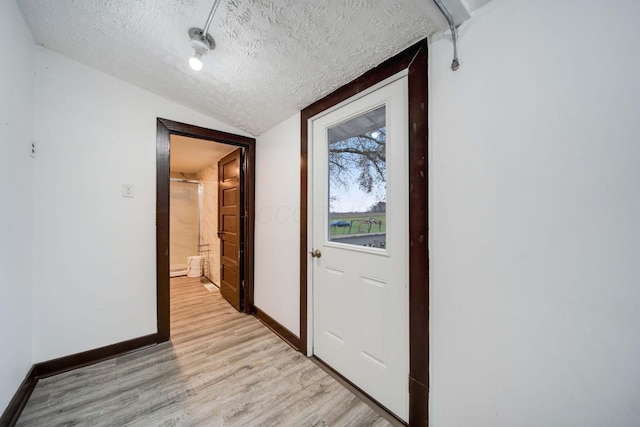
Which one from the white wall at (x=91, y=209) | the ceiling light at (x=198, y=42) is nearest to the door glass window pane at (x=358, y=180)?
the ceiling light at (x=198, y=42)

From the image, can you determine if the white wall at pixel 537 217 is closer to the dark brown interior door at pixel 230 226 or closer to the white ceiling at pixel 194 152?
the dark brown interior door at pixel 230 226

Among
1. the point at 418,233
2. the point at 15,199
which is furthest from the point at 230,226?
the point at 418,233

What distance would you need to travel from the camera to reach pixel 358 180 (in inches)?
64.9

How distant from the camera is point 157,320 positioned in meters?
2.18

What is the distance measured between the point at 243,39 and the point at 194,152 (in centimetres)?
247

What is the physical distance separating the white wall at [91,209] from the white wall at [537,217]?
2.38m

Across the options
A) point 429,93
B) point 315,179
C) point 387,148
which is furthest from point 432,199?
point 315,179

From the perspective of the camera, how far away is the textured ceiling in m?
1.17

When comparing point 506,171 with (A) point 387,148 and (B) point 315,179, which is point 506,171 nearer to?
(A) point 387,148

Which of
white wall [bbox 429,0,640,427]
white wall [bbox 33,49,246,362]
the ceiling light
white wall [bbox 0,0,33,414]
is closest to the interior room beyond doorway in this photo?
white wall [bbox 33,49,246,362]

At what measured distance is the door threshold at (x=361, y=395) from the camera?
1.36 metres

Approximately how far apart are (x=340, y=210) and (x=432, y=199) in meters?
0.71

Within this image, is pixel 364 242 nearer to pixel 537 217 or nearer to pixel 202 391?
pixel 537 217

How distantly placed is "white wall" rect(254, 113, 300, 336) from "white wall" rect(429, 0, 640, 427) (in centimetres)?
124
